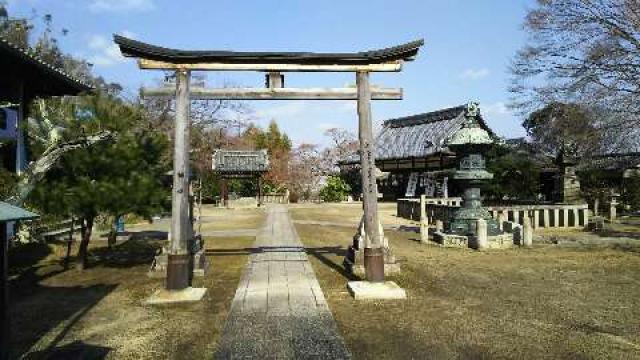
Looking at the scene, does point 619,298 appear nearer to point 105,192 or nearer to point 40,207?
point 105,192

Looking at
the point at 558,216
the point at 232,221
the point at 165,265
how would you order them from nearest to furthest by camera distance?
the point at 165,265, the point at 558,216, the point at 232,221

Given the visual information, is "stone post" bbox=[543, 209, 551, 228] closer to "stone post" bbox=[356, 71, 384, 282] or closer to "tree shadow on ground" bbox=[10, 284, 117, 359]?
"stone post" bbox=[356, 71, 384, 282]

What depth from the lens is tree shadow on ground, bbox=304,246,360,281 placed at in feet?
31.2

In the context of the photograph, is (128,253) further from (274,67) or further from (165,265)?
(274,67)

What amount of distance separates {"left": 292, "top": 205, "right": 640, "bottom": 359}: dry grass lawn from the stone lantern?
2.77 meters

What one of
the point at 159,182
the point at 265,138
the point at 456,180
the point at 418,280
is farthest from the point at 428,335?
the point at 265,138

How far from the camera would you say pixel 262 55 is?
827 centimetres

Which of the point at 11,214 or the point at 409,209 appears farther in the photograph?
the point at 409,209

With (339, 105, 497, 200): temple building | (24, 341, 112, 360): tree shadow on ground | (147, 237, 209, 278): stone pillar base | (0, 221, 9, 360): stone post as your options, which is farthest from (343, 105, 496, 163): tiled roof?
(0, 221, 9, 360): stone post

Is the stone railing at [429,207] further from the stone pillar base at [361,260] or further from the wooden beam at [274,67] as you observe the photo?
the wooden beam at [274,67]

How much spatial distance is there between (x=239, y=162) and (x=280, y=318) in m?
32.0

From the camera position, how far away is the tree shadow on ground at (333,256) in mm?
9498

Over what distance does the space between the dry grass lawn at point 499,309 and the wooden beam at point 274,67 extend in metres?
3.84

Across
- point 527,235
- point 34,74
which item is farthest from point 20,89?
point 527,235
